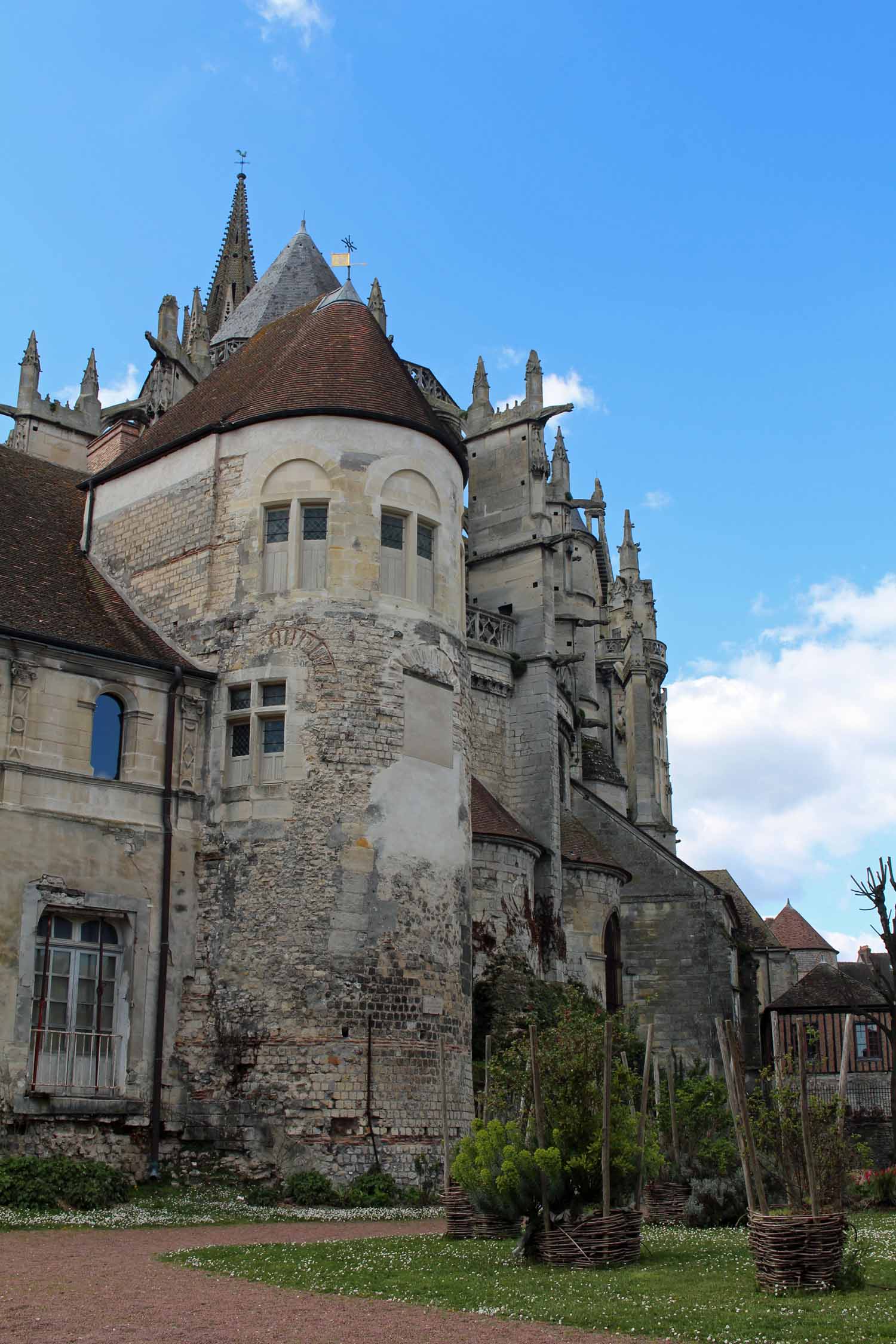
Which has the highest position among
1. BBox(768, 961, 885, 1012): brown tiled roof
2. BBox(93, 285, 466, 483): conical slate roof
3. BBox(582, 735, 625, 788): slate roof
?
BBox(93, 285, 466, 483): conical slate roof

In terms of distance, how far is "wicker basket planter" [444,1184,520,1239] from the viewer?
524 inches

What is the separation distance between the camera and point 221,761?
20.3 m

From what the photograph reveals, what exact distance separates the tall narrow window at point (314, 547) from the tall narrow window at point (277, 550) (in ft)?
0.81

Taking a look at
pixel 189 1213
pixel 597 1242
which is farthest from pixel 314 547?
pixel 597 1242

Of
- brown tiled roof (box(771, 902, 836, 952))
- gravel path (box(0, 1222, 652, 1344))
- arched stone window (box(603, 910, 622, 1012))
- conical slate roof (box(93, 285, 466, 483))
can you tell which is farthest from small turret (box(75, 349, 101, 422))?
brown tiled roof (box(771, 902, 836, 952))

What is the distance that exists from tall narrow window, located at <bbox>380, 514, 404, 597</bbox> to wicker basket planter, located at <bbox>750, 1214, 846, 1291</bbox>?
1266 cm

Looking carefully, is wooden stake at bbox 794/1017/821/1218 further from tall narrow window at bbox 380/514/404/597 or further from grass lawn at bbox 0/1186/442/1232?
tall narrow window at bbox 380/514/404/597

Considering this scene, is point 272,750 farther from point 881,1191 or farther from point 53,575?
point 881,1191

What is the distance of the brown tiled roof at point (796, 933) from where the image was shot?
63.0m

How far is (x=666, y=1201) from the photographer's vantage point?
15508mm

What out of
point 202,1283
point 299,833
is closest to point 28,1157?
point 299,833

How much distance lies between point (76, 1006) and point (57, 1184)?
2.58 metres

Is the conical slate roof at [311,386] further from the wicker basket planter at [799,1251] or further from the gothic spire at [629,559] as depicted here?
the gothic spire at [629,559]

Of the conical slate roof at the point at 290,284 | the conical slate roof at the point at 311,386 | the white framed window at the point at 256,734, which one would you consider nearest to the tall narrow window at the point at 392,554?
the conical slate roof at the point at 311,386
